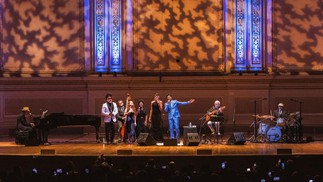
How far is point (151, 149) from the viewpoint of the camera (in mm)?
16969

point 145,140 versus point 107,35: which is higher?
point 107,35

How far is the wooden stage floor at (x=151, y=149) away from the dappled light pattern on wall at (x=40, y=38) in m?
3.20

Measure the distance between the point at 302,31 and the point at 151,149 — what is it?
773 cm

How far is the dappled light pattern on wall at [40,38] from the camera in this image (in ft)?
71.8

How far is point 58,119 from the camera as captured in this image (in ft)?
61.2

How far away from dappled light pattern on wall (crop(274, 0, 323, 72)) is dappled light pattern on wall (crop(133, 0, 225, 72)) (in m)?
2.17

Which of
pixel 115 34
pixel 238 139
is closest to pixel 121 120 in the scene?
pixel 238 139

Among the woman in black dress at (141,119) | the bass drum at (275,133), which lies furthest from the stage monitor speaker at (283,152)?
the woman in black dress at (141,119)

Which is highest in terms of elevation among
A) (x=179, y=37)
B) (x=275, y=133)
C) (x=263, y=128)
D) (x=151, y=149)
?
(x=179, y=37)

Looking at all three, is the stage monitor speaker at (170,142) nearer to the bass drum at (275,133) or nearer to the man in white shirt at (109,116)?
the man in white shirt at (109,116)

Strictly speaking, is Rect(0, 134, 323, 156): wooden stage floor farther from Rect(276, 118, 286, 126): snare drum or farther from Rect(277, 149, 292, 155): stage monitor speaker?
Rect(276, 118, 286, 126): snare drum

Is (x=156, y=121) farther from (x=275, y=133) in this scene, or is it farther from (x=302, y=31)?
(x=302, y=31)
